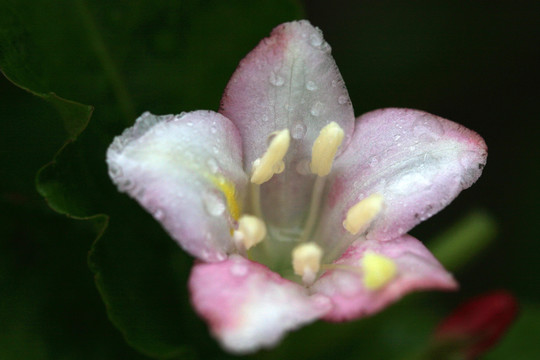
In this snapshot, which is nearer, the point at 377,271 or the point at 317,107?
the point at 377,271

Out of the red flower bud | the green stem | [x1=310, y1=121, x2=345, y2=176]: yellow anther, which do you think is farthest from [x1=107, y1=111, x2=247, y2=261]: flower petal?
the red flower bud

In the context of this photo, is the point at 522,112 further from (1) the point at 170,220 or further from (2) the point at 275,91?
(1) the point at 170,220

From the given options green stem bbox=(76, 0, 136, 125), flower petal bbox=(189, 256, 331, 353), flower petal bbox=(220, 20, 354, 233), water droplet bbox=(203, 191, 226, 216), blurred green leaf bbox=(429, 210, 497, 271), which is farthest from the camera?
blurred green leaf bbox=(429, 210, 497, 271)

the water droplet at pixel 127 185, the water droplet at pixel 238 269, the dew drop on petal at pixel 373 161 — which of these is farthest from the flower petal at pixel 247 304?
the dew drop on petal at pixel 373 161

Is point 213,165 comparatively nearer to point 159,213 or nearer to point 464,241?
point 159,213

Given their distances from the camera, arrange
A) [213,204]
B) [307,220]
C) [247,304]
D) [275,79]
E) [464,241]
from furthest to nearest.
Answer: [464,241]
[307,220]
[275,79]
[213,204]
[247,304]

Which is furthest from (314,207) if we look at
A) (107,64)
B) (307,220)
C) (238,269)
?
(107,64)

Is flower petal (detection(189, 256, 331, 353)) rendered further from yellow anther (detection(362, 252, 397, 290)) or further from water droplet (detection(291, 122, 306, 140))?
water droplet (detection(291, 122, 306, 140))

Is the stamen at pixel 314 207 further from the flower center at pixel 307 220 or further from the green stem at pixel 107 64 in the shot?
the green stem at pixel 107 64
